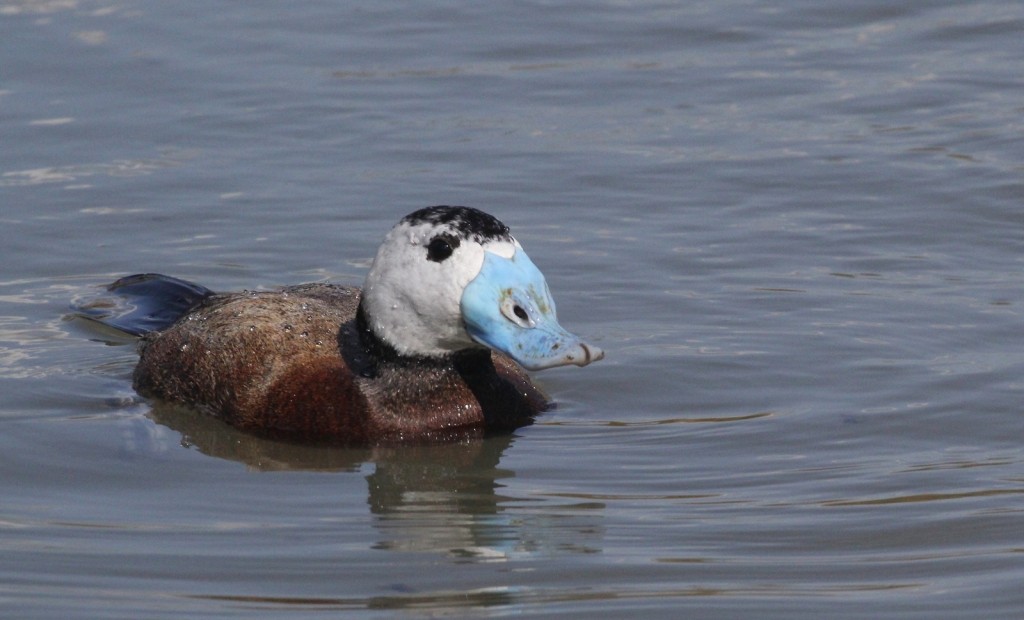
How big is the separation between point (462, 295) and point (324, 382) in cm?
74

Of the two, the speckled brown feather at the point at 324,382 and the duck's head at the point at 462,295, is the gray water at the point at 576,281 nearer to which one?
the speckled brown feather at the point at 324,382

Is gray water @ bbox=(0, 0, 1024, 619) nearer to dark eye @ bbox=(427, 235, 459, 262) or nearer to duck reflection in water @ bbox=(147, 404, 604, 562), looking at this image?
duck reflection in water @ bbox=(147, 404, 604, 562)

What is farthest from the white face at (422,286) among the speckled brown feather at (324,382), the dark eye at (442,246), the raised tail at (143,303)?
the raised tail at (143,303)

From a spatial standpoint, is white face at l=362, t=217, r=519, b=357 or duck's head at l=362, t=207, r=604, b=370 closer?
duck's head at l=362, t=207, r=604, b=370

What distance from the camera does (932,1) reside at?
41.2 ft

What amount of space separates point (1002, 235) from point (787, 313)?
149 cm

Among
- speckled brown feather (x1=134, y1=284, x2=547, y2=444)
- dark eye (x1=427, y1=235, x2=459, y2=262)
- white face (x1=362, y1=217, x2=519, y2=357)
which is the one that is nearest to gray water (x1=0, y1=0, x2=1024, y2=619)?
speckled brown feather (x1=134, y1=284, x2=547, y2=444)

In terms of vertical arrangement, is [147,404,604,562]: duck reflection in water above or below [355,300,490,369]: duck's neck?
below

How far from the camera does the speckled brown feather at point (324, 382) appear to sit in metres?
6.54

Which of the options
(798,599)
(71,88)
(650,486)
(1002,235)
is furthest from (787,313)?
(71,88)

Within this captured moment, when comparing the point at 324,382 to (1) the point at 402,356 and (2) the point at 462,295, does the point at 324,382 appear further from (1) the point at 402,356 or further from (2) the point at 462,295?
(2) the point at 462,295

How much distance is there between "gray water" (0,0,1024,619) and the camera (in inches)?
204

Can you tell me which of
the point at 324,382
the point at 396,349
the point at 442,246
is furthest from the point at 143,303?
the point at 442,246

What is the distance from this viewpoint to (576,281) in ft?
27.6
